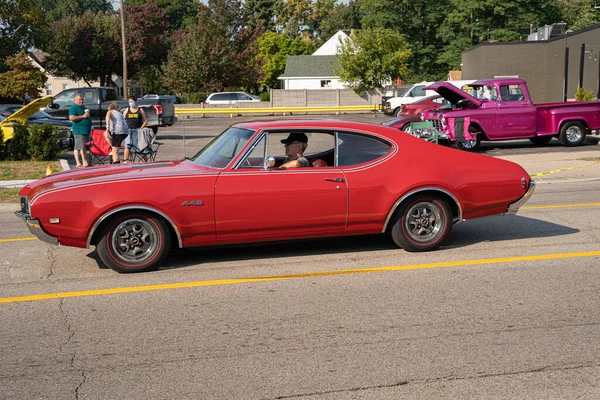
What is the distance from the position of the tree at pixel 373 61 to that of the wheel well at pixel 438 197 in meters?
51.2

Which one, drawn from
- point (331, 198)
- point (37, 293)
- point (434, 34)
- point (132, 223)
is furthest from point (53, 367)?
point (434, 34)

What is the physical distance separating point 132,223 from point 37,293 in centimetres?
114

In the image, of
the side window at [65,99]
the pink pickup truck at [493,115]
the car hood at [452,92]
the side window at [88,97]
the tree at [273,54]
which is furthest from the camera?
the tree at [273,54]

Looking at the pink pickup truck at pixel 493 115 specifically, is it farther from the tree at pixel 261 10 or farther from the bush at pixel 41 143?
the tree at pixel 261 10

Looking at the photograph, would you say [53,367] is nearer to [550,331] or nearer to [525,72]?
[550,331]

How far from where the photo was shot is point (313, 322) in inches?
234

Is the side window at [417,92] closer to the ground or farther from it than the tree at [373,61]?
closer to the ground

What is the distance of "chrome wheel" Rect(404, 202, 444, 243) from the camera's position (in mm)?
8170

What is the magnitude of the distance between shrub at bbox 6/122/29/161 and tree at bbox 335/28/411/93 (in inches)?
1647

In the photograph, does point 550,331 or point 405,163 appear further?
point 405,163

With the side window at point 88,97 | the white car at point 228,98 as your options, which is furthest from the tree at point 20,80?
the side window at point 88,97

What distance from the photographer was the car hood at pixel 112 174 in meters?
7.50

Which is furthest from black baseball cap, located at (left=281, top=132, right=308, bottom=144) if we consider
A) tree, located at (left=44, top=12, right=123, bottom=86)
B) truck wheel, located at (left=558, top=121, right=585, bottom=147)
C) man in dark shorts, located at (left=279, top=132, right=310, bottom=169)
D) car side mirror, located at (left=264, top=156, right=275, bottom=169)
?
tree, located at (left=44, top=12, right=123, bottom=86)

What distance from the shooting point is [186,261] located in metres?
8.07
